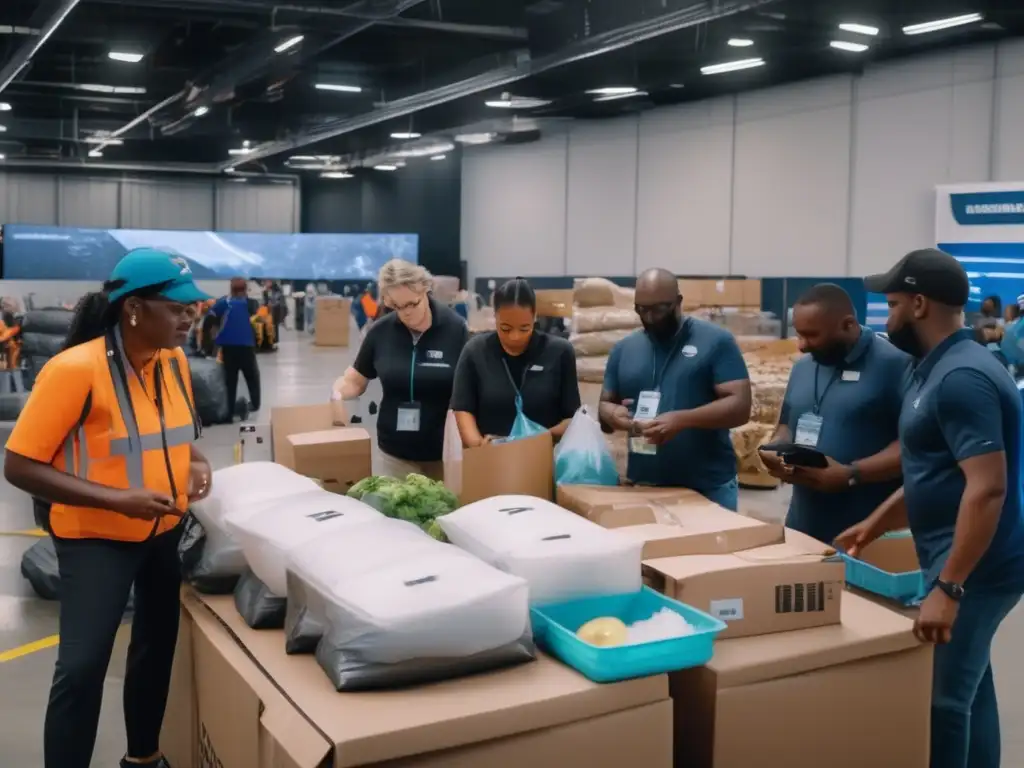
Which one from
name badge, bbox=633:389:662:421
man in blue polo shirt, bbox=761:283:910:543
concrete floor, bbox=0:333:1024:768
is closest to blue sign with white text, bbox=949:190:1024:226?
concrete floor, bbox=0:333:1024:768

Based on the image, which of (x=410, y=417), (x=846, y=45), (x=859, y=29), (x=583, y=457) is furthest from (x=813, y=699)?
(x=846, y=45)

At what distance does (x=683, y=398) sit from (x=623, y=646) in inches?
54.7

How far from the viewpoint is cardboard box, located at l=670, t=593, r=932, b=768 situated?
1.61m

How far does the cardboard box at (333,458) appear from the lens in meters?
2.96

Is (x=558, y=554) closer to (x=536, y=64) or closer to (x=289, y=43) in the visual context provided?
(x=536, y=64)

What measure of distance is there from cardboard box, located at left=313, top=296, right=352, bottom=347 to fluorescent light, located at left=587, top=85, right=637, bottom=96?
7.51 meters

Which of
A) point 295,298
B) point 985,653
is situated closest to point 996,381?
point 985,653

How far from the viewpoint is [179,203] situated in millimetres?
24281

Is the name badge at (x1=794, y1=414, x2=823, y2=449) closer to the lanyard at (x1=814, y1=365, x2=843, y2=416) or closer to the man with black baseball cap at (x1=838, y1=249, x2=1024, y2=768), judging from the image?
the lanyard at (x1=814, y1=365, x2=843, y2=416)

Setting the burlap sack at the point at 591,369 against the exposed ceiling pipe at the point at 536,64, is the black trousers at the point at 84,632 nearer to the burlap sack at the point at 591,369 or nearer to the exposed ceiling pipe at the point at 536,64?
the burlap sack at the point at 591,369

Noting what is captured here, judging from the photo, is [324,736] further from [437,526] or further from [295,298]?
[295,298]

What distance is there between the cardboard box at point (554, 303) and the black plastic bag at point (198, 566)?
812cm

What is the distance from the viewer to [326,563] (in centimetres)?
161

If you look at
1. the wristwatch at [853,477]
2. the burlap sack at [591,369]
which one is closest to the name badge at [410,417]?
the wristwatch at [853,477]
